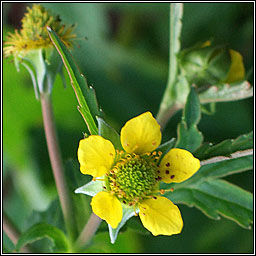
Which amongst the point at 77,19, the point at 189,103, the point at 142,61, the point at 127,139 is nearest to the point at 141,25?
the point at 142,61

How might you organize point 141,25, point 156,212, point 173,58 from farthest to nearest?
point 141,25, point 173,58, point 156,212

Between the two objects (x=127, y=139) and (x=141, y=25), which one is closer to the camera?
(x=127, y=139)

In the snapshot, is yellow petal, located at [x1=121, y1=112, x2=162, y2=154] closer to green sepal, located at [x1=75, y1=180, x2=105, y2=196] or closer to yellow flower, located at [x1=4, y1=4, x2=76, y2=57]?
green sepal, located at [x1=75, y1=180, x2=105, y2=196]

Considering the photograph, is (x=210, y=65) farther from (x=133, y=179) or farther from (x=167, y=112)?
(x=133, y=179)

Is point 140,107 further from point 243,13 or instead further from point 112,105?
point 243,13

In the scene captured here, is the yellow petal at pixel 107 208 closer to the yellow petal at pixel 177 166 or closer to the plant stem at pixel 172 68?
the yellow petal at pixel 177 166
